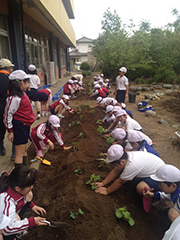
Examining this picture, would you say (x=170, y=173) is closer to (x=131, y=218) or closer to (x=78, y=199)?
(x=131, y=218)

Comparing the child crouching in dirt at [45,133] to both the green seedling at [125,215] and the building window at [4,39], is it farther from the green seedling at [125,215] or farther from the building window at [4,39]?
the building window at [4,39]

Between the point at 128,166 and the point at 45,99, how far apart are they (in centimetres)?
436

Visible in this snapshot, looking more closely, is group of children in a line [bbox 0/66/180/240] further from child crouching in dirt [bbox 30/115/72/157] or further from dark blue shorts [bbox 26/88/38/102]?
dark blue shorts [bbox 26/88/38/102]

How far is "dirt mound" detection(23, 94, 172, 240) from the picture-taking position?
6.94 feet

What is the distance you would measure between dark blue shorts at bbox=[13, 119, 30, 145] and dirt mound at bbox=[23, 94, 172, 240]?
787 millimetres

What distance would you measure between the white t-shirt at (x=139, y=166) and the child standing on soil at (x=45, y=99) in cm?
420

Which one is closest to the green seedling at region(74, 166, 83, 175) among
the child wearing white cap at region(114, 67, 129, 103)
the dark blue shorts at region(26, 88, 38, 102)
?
the dark blue shorts at region(26, 88, 38, 102)

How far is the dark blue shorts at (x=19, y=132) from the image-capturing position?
2.86 m

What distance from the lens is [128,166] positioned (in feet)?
7.91

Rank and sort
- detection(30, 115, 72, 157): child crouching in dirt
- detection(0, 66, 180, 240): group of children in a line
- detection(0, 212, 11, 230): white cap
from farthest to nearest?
detection(30, 115, 72, 157): child crouching in dirt → detection(0, 66, 180, 240): group of children in a line → detection(0, 212, 11, 230): white cap

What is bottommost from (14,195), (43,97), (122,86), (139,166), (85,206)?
(85,206)

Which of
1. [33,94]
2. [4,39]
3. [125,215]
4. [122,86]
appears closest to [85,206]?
[125,215]

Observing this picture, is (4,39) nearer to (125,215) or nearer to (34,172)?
(34,172)

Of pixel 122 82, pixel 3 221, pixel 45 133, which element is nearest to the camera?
pixel 3 221
